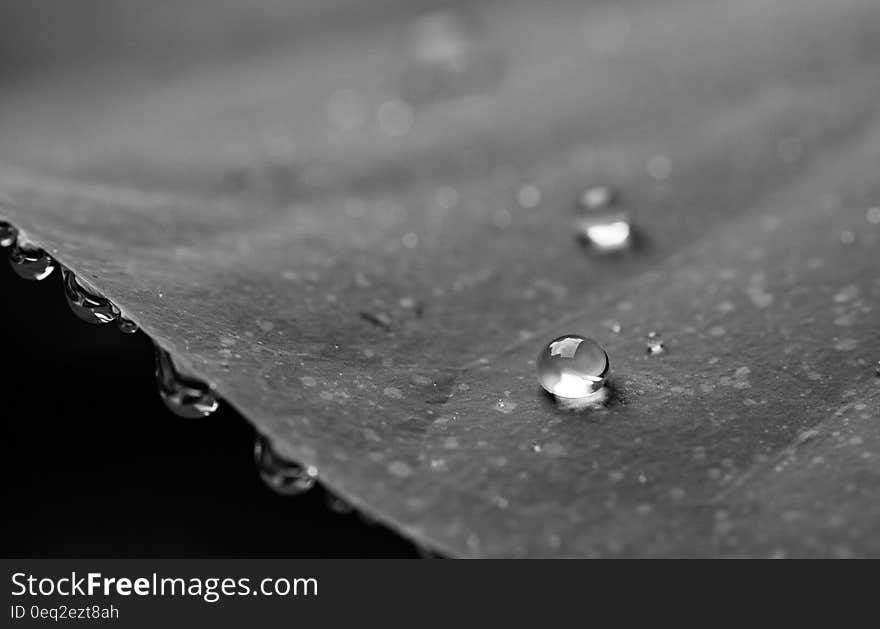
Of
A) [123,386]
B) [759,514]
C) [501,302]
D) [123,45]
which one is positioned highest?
[123,45]

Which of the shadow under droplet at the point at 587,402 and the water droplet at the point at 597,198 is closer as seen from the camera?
the shadow under droplet at the point at 587,402

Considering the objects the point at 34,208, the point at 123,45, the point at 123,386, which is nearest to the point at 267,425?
the point at 34,208

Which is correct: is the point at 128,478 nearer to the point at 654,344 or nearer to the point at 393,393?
the point at 393,393

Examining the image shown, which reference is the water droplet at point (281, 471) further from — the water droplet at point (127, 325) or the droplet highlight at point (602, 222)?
the droplet highlight at point (602, 222)

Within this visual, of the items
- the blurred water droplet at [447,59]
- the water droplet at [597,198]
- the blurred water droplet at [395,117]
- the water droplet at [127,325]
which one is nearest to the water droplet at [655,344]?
the water droplet at [597,198]

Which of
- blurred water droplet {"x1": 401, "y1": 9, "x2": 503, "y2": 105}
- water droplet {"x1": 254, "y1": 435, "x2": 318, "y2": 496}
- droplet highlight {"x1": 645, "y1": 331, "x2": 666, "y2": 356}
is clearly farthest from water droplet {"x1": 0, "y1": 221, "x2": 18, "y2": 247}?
blurred water droplet {"x1": 401, "y1": 9, "x2": 503, "y2": 105}

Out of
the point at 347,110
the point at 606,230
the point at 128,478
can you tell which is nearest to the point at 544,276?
the point at 606,230
